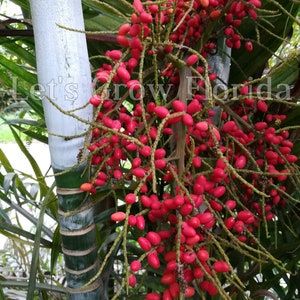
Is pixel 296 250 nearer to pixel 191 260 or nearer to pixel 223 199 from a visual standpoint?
pixel 223 199

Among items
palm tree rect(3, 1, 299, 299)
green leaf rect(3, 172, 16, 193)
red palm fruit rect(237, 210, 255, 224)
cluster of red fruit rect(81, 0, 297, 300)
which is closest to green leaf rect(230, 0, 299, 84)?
palm tree rect(3, 1, 299, 299)

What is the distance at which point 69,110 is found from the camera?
0.43m

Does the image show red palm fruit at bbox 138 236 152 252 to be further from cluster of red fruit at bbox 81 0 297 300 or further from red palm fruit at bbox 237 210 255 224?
red palm fruit at bbox 237 210 255 224

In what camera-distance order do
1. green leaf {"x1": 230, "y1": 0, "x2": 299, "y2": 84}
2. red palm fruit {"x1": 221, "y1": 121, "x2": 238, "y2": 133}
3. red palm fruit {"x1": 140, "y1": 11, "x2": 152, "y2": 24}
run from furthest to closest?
green leaf {"x1": 230, "y1": 0, "x2": 299, "y2": 84}, red palm fruit {"x1": 221, "y1": 121, "x2": 238, "y2": 133}, red palm fruit {"x1": 140, "y1": 11, "x2": 152, "y2": 24}

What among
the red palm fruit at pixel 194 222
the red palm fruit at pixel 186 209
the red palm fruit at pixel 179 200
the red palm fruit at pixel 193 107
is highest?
the red palm fruit at pixel 193 107

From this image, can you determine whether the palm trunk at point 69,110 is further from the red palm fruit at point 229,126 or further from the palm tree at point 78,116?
the red palm fruit at point 229,126

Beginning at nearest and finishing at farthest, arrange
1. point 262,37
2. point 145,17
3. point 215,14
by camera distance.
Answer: point 145,17 → point 215,14 → point 262,37

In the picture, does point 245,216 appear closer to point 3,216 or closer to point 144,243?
point 144,243

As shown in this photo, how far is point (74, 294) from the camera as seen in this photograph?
1.66 feet

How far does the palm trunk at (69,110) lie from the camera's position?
406 mm

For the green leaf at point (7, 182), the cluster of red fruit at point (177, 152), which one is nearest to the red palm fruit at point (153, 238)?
the cluster of red fruit at point (177, 152)

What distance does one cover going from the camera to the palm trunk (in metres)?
0.41

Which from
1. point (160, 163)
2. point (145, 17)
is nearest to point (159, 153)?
point (160, 163)

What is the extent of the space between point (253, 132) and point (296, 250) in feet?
0.95
